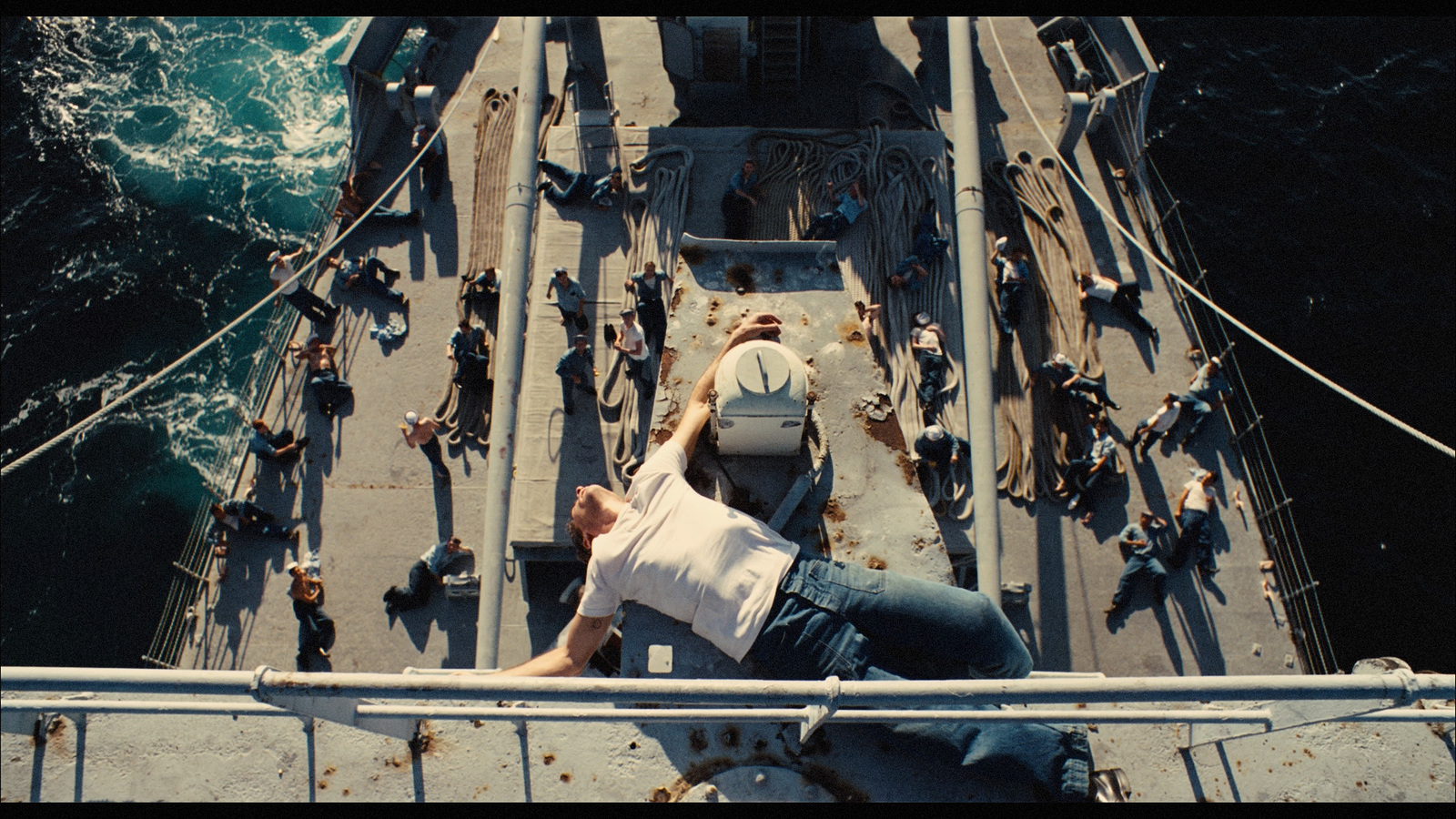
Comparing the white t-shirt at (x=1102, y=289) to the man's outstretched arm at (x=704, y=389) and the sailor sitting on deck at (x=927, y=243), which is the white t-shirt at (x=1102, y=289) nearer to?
the sailor sitting on deck at (x=927, y=243)

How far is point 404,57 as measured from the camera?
20.5 metres

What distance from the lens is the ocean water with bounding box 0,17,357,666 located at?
14.6m

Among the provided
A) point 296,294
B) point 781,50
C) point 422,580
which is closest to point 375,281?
point 296,294

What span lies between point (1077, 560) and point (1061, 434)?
1953 millimetres

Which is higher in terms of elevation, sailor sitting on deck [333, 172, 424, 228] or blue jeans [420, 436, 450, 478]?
sailor sitting on deck [333, 172, 424, 228]

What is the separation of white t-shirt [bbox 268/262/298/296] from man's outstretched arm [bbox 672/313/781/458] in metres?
9.23

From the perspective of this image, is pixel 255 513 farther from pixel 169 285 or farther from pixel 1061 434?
pixel 1061 434

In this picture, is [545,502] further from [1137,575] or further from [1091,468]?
[1137,575]

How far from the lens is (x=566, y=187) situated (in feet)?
44.7

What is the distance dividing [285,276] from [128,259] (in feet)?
28.1

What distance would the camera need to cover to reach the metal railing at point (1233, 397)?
11.8 m

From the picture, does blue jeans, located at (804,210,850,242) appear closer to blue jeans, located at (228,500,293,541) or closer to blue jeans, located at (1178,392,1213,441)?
blue jeans, located at (1178,392,1213,441)

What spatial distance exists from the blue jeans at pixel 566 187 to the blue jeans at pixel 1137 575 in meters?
10.3

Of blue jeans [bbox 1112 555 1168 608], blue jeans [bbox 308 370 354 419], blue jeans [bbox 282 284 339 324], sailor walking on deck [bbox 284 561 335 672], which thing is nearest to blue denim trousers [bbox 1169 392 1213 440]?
blue jeans [bbox 1112 555 1168 608]
